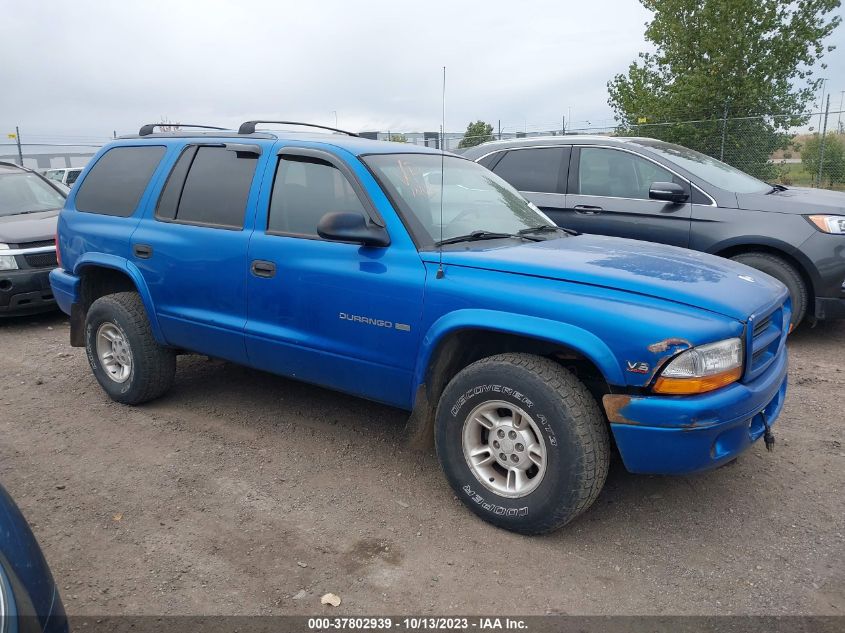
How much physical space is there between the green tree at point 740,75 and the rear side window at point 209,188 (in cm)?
1415

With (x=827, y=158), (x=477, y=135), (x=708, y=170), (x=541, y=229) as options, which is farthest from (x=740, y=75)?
(x=541, y=229)

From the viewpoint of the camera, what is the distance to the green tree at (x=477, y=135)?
64.8 ft

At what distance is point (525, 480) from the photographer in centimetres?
324

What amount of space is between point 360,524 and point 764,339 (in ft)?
6.87

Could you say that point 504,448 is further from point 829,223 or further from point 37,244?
point 37,244

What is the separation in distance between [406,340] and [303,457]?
114 centimetres

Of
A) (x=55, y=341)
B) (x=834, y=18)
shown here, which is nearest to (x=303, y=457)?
(x=55, y=341)

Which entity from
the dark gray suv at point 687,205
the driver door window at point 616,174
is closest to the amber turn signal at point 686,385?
the dark gray suv at point 687,205

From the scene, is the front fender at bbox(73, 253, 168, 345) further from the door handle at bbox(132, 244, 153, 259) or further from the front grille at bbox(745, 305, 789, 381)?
the front grille at bbox(745, 305, 789, 381)

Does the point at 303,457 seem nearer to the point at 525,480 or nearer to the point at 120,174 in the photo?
the point at 525,480

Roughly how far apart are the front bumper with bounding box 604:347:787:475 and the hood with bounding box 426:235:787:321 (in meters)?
0.39

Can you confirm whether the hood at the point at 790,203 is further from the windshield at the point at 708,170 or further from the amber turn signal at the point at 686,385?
the amber turn signal at the point at 686,385

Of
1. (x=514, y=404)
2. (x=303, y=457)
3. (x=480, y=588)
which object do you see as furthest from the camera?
(x=303, y=457)

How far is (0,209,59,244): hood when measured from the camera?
7359 millimetres
